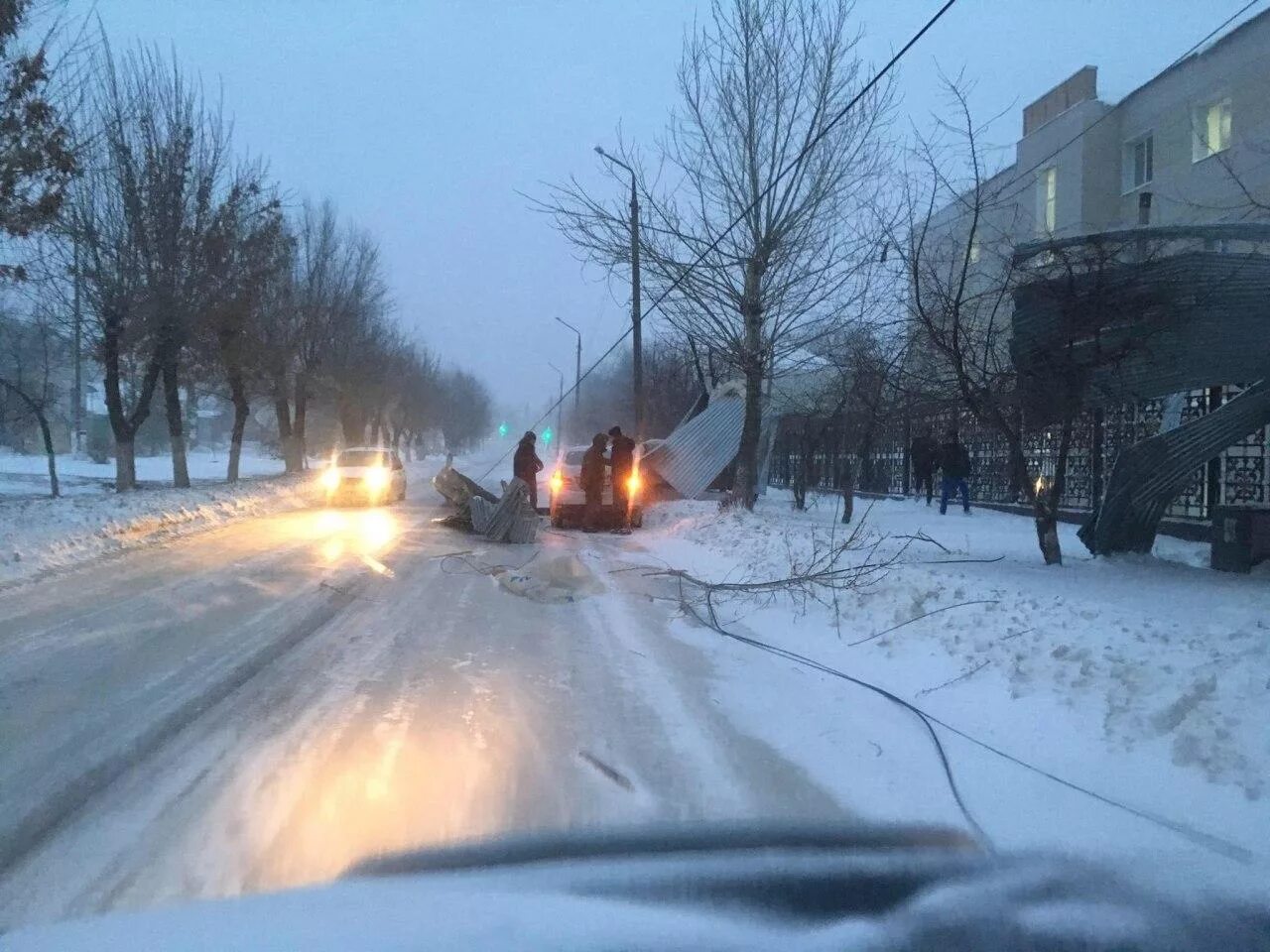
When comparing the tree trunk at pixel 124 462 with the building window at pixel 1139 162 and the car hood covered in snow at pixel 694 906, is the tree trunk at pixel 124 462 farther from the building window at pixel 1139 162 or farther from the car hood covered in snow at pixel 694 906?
the building window at pixel 1139 162

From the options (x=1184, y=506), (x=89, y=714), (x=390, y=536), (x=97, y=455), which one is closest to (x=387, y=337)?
(x=97, y=455)

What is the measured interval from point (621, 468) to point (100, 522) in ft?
27.3

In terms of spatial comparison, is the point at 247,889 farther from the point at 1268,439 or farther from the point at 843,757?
the point at 1268,439

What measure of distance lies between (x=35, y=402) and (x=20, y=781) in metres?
19.9

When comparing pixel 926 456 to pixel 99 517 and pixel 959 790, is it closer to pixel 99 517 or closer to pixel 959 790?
pixel 99 517

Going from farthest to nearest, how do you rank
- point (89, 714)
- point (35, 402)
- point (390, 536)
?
point (35, 402), point (390, 536), point (89, 714)

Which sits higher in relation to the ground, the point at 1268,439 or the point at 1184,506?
the point at 1268,439

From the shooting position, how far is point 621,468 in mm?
17344

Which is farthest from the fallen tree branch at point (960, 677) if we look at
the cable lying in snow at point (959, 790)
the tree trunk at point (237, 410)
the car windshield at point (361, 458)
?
the tree trunk at point (237, 410)

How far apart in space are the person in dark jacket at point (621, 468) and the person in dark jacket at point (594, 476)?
0.59 ft

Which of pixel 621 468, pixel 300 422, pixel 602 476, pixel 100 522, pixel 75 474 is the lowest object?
pixel 100 522

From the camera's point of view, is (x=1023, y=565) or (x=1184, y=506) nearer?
(x=1023, y=565)

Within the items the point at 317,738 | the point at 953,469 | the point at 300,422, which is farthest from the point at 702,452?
the point at 300,422

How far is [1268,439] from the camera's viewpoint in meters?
11.0
